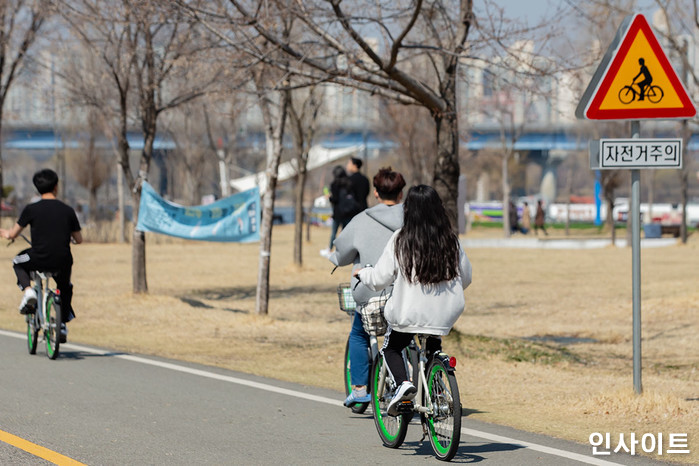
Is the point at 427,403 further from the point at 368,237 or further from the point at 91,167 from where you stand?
the point at 91,167

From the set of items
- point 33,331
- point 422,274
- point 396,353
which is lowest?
point 33,331

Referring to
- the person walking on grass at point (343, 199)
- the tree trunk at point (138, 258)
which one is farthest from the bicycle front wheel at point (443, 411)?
the person walking on grass at point (343, 199)

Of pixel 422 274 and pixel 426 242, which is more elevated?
pixel 426 242

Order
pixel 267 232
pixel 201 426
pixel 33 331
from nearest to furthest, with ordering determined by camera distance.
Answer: pixel 201 426, pixel 33 331, pixel 267 232

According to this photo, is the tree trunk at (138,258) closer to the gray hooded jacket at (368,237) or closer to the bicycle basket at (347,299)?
the bicycle basket at (347,299)

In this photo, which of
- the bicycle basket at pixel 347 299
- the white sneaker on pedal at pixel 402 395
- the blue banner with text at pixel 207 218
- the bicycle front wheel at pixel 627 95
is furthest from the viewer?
the blue banner with text at pixel 207 218

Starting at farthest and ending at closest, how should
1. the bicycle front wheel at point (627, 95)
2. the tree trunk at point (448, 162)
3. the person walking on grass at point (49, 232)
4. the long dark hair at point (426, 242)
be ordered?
the tree trunk at point (448, 162)
the person walking on grass at point (49, 232)
the bicycle front wheel at point (627, 95)
the long dark hair at point (426, 242)

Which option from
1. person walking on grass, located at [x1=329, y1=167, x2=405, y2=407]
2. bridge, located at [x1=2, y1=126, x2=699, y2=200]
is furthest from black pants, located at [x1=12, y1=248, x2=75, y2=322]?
bridge, located at [x1=2, y1=126, x2=699, y2=200]

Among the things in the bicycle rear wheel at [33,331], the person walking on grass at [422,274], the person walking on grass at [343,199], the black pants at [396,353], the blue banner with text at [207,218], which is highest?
the person walking on grass at [343,199]

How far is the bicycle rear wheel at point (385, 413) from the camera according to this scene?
21.4 feet

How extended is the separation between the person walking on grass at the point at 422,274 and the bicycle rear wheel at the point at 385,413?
12.8 inches

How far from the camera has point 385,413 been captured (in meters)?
6.70

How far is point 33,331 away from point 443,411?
593cm

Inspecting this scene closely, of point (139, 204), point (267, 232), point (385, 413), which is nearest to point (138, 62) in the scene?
point (139, 204)
